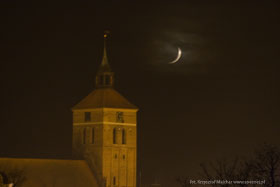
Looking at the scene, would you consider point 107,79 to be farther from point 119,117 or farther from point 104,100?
point 119,117

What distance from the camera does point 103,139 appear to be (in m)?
99.6

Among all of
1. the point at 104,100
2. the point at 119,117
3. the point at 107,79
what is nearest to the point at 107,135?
the point at 119,117

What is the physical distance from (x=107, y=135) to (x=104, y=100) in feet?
10.4

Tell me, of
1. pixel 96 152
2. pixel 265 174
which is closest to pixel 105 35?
pixel 96 152

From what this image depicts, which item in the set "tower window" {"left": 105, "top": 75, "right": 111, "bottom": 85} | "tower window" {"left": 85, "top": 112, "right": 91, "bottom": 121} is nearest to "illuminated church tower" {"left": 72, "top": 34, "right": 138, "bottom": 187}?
"tower window" {"left": 85, "top": 112, "right": 91, "bottom": 121}

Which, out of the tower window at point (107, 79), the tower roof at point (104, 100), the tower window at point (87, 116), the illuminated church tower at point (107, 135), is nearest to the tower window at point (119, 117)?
the illuminated church tower at point (107, 135)

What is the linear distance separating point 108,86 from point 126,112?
3.29 metres

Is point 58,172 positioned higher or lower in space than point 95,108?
lower

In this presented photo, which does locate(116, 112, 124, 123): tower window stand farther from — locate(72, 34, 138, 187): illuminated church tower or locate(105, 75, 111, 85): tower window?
→ locate(105, 75, 111, 85): tower window

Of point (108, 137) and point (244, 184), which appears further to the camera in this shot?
point (108, 137)

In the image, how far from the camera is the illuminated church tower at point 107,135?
9944cm

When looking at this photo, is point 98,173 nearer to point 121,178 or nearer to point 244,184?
point 121,178

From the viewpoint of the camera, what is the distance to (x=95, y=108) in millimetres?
100062

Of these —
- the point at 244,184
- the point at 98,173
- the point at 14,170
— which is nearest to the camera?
the point at 244,184
